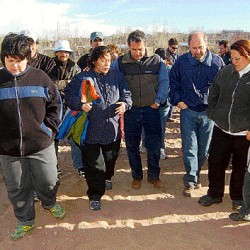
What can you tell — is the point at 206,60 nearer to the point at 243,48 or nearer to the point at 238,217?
the point at 243,48

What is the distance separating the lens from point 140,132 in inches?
164

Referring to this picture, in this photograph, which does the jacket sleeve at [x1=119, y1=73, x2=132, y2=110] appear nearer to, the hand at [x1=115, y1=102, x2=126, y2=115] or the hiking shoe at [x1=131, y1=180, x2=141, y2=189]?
the hand at [x1=115, y1=102, x2=126, y2=115]

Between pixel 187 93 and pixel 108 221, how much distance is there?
1859 mm

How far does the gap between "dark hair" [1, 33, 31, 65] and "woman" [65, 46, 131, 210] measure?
84 cm

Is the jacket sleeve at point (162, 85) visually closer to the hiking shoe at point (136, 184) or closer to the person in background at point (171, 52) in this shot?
the hiking shoe at point (136, 184)

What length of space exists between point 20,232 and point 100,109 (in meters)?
1.63

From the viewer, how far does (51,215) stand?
375cm

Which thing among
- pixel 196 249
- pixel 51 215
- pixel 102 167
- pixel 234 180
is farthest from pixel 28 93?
pixel 234 180

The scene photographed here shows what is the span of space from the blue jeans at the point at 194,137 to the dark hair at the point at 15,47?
2.13 meters

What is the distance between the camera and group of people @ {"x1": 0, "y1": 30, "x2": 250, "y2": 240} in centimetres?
292

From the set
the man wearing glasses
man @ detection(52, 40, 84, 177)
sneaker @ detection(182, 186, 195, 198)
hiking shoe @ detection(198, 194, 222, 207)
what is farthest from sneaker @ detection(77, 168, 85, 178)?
the man wearing glasses

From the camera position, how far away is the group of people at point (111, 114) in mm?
2924

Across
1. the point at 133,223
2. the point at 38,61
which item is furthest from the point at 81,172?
the point at 38,61

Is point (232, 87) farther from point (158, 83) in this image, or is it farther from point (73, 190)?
point (73, 190)
